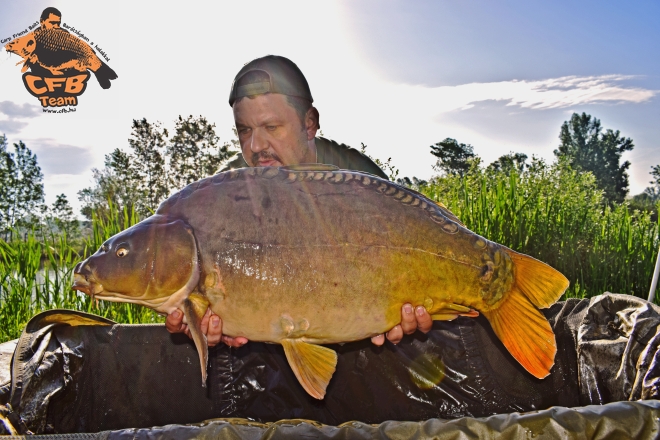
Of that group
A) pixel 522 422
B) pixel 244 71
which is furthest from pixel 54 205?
pixel 522 422

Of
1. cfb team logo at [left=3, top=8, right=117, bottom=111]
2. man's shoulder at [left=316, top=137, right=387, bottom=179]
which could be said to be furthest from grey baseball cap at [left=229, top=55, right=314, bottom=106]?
cfb team logo at [left=3, top=8, right=117, bottom=111]

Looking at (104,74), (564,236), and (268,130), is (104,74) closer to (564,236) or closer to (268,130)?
(268,130)

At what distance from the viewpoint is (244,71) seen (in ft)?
8.28

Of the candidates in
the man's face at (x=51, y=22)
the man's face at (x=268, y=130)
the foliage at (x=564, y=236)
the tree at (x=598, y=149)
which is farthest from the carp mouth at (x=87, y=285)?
the tree at (x=598, y=149)

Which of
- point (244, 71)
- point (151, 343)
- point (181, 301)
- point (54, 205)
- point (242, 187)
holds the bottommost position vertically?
point (151, 343)

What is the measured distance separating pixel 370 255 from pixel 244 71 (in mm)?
1576

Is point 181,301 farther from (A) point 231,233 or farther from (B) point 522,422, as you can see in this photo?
(B) point 522,422

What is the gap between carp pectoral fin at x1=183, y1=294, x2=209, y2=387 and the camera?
1.25 metres

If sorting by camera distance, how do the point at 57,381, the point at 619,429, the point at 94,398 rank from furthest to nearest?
1. the point at 94,398
2. the point at 57,381
3. the point at 619,429

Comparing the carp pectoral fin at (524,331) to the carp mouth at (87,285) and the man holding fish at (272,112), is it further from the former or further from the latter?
the man holding fish at (272,112)

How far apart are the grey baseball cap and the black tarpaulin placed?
3.87ft

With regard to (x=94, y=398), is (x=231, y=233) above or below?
above

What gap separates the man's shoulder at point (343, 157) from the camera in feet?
9.11

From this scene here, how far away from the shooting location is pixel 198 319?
4.17 feet
